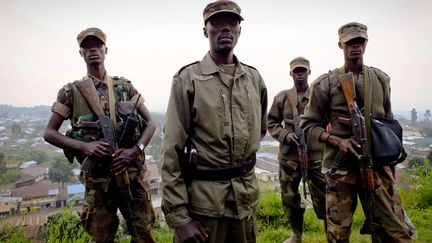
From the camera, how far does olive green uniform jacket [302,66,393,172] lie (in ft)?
9.14

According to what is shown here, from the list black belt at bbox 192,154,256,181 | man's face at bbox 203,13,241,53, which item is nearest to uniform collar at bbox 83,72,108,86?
man's face at bbox 203,13,241,53

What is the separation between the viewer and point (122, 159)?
109 inches

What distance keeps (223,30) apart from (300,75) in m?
2.70

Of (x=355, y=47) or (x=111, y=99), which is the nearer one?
(x=355, y=47)

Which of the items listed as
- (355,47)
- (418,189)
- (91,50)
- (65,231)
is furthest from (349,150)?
(418,189)

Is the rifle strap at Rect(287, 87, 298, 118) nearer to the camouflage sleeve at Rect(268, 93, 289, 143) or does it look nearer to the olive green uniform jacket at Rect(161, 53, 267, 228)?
the camouflage sleeve at Rect(268, 93, 289, 143)

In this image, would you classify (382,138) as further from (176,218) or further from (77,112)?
(77,112)

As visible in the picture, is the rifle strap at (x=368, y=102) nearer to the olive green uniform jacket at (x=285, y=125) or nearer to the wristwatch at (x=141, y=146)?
the olive green uniform jacket at (x=285, y=125)

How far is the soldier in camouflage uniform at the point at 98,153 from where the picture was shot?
2783 mm

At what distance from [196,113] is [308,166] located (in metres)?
2.60

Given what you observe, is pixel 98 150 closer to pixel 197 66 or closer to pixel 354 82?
pixel 197 66

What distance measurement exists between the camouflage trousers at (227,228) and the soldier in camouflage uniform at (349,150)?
3.70 feet

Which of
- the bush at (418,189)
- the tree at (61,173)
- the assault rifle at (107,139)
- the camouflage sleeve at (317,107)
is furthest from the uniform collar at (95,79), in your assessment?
the tree at (61,173)

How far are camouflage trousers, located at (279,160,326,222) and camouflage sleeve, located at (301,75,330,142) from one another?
1.12 meters
